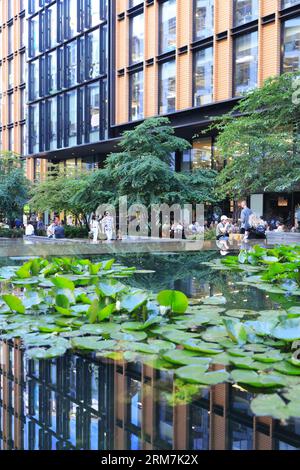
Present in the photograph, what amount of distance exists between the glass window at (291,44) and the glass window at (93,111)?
16.0 meters

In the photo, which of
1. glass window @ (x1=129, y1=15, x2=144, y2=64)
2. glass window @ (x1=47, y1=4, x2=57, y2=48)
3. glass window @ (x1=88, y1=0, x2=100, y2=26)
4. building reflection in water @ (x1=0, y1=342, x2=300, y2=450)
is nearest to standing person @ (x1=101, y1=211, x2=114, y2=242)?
glass window @ (x1=129, y1=15, x2=144, y2=64)

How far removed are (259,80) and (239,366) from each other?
25.5 metres

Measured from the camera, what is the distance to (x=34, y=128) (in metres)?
47.5

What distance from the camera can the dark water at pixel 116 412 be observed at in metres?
2.41

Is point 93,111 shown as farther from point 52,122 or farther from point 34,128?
point 34,128

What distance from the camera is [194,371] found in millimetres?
3330

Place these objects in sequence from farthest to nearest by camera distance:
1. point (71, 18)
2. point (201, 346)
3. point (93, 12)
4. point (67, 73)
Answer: point (67, 73) → point (71, 18) → point (93, 12) → point (201, 346)

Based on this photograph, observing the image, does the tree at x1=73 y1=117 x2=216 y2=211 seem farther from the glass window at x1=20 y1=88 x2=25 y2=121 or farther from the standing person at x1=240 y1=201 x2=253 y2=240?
the glass window at x1=20 y1=88 x2=25 y2=121

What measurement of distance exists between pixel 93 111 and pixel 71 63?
231 inches

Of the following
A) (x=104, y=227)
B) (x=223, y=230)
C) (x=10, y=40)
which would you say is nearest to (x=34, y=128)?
(x=10, y=40)

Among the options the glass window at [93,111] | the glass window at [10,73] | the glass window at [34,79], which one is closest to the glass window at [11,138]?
the glass window at [10,73]

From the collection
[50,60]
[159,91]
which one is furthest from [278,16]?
[50,60]

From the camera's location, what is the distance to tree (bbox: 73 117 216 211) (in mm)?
24062

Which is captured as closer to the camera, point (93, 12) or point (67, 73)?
point (93, 12)
